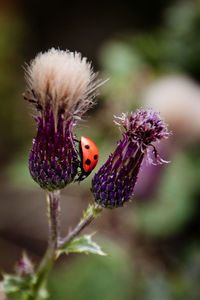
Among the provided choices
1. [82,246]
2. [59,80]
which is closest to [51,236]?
[82,246]

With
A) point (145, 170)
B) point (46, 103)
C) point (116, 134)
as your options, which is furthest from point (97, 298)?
point (46, 103)

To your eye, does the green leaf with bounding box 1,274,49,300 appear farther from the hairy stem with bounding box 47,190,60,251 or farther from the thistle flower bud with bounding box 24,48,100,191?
the thistle flower bud with bounding box 24,48,100,191

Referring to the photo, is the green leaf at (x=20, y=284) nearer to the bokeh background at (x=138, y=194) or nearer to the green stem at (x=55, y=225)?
the green stem at (x=55, y=225)

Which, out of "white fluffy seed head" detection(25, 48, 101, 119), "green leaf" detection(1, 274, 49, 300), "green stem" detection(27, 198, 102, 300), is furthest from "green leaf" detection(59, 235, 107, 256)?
"white fluffy seed head" detection(25, 48, 101, 119)

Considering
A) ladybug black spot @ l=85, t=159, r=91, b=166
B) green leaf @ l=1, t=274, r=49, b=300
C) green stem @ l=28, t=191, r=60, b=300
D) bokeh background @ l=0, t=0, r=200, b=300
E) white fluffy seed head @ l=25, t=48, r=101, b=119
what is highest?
bokeh background @ l=0, t=0, r=200, b=300

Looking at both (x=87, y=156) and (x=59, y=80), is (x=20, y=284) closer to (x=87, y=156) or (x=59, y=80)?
(x=87, y=156)

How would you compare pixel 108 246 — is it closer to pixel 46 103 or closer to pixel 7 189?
pixel 7 189
